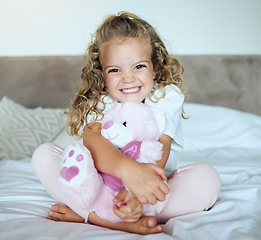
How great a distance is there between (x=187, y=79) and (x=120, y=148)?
1191 millimetres

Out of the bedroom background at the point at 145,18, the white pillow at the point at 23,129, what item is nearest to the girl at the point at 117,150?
the white pillow at the point at 23,129

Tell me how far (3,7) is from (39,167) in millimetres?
1538

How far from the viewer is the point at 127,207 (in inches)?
25.4

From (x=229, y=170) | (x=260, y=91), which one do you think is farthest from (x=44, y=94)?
(x=260, y=91)

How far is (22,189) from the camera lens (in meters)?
0.98

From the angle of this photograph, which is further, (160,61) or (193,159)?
(193,159)

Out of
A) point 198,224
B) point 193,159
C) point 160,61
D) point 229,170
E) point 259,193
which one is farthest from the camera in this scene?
point 193,159

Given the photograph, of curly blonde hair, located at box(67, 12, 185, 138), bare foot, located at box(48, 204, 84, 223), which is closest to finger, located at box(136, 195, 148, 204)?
bare foot, located at box(48, 204, 84, 223)

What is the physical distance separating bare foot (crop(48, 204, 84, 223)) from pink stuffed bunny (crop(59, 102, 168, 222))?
0.35 feet

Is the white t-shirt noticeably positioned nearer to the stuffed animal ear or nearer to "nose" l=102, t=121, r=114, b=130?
the stuffed animal ear

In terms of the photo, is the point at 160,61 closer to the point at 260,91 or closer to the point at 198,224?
the point at 198,224

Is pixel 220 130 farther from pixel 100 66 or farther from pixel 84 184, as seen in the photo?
pixel 84 184

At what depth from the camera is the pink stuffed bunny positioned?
0.69 m

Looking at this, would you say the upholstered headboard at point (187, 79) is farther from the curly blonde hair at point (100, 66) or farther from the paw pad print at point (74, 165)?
the paw pad print at point (74, 165)
